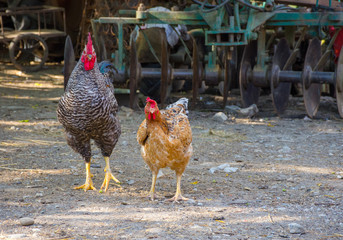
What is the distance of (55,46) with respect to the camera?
13555mm

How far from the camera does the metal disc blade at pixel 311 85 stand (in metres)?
7.55

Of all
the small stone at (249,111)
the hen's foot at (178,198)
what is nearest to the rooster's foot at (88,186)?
the hen's foot at (178,198)

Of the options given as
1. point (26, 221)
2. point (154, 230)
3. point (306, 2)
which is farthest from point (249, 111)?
point (26, 221)

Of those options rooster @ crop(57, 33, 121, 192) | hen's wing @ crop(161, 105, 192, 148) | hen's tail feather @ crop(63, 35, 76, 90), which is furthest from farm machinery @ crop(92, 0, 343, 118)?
rooster @ crop(57, 33, 121, 192)

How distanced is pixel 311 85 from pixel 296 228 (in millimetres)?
4815

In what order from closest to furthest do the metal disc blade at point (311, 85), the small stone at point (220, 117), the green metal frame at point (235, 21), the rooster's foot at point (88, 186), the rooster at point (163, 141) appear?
the rooster at point (163, 141)
the rooster's foot at point (88, 186)
the green metal frame at point (235, 21)
the metal disc blade at point (311, 85)
the small stone at point (220, 117)

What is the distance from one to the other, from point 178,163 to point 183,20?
387 cm

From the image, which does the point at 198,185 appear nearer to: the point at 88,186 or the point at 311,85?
the point at 88,186

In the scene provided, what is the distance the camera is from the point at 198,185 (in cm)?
480

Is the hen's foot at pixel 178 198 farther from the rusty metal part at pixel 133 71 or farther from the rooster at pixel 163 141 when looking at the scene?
the rusty metal part at pixel 133 71

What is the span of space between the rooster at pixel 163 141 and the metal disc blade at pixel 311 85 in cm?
374

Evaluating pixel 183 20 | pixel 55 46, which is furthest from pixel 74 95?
pixel 55 46

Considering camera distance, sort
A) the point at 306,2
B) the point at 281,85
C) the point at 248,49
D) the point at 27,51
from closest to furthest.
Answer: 1. the point at 306,2
2. the point at 281,85
3. the point at 248,49
4. the point at 27,51

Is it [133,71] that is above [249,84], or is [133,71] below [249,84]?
above
